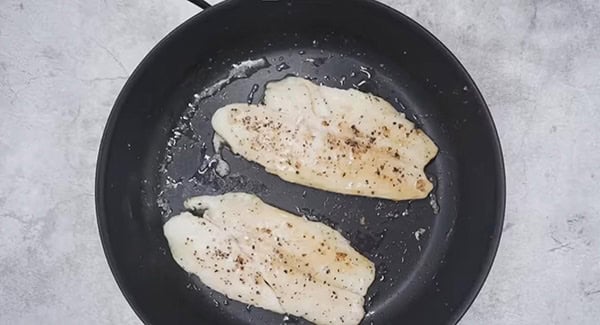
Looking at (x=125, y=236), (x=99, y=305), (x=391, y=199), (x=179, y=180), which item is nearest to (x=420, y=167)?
(x=391, y=199)

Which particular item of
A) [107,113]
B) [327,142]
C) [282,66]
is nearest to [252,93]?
[282,66]

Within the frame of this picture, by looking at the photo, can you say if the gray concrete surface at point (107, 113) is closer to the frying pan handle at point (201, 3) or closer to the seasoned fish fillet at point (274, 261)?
the frying pan handle at point (201, 3)

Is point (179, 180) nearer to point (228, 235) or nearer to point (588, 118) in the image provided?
point (228, 235)

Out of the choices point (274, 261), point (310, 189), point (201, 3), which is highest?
point (201, 3)

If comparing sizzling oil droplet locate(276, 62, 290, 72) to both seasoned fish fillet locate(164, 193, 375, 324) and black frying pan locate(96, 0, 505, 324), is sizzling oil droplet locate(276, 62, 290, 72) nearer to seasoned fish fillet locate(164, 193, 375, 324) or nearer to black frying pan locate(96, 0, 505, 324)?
black frying pan locate(96, 0, 505, 324)

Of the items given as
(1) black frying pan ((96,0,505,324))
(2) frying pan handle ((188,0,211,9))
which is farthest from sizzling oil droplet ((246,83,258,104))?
(2) frying pan handle ((188,0,211,9))

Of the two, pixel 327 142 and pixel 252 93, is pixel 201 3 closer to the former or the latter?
pixel 252 93

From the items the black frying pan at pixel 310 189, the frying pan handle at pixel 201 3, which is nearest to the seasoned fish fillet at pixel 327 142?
the black frying pan at pixel 310 189

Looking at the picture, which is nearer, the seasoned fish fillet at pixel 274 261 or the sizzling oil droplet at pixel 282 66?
the seasoned fish fillet at pixel 274 261
